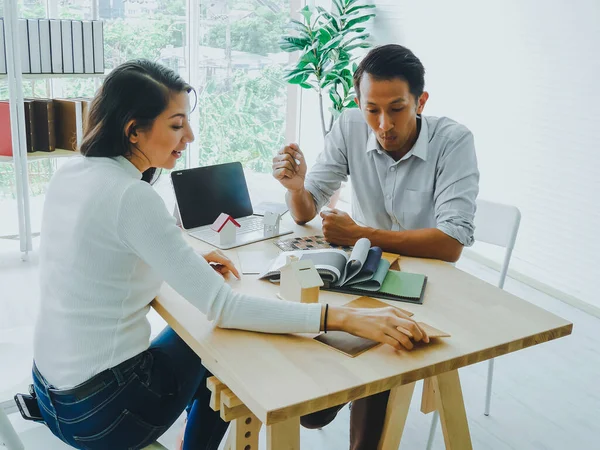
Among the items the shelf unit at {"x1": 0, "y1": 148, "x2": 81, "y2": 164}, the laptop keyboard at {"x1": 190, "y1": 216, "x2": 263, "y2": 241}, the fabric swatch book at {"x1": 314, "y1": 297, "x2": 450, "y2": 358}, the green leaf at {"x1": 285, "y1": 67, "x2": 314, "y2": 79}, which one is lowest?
the shelf unit at {"x1": 0, "y1": 148, "x2": 81, "y2": 164}

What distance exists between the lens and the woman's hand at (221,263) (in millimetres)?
1617

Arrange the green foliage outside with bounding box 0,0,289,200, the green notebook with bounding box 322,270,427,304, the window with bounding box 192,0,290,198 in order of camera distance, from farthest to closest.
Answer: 1. the window with bounding box 192,0,290,198
2. the green foliage outside with bounding box 0,0,289,200
3. the green notebook with bounding box 322,270,427,304

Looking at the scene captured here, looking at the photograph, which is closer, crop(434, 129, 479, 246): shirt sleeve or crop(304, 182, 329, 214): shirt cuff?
crop(434, 129, 479, 246): shirt sleeve

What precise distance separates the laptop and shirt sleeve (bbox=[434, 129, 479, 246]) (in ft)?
1.58

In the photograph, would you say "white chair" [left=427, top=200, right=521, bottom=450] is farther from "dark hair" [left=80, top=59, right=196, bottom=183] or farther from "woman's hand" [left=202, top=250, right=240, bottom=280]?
"dark hair" [left=80, top=59, right=196, bottom=183]

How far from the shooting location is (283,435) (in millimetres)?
1239

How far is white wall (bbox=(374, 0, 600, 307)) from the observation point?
3271 millimetres

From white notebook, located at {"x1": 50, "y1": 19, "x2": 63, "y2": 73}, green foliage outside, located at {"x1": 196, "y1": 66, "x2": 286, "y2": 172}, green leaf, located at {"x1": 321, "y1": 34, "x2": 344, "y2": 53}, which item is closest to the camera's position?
white notebook, located at {"x1": 50, "y1": 19, "x2": 63, "y2": 73}

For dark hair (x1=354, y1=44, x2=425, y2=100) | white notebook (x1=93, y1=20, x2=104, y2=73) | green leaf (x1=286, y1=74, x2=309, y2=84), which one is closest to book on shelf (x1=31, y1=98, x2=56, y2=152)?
white notebook (x1=93, y1=20, x2=104, y2=73)

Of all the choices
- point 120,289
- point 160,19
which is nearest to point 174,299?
point 120,289

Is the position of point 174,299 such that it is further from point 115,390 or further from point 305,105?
point 305,105

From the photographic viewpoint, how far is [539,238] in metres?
3.61

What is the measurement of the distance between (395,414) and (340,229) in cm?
55

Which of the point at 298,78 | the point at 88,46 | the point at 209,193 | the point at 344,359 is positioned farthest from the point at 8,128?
the point at 344,359
